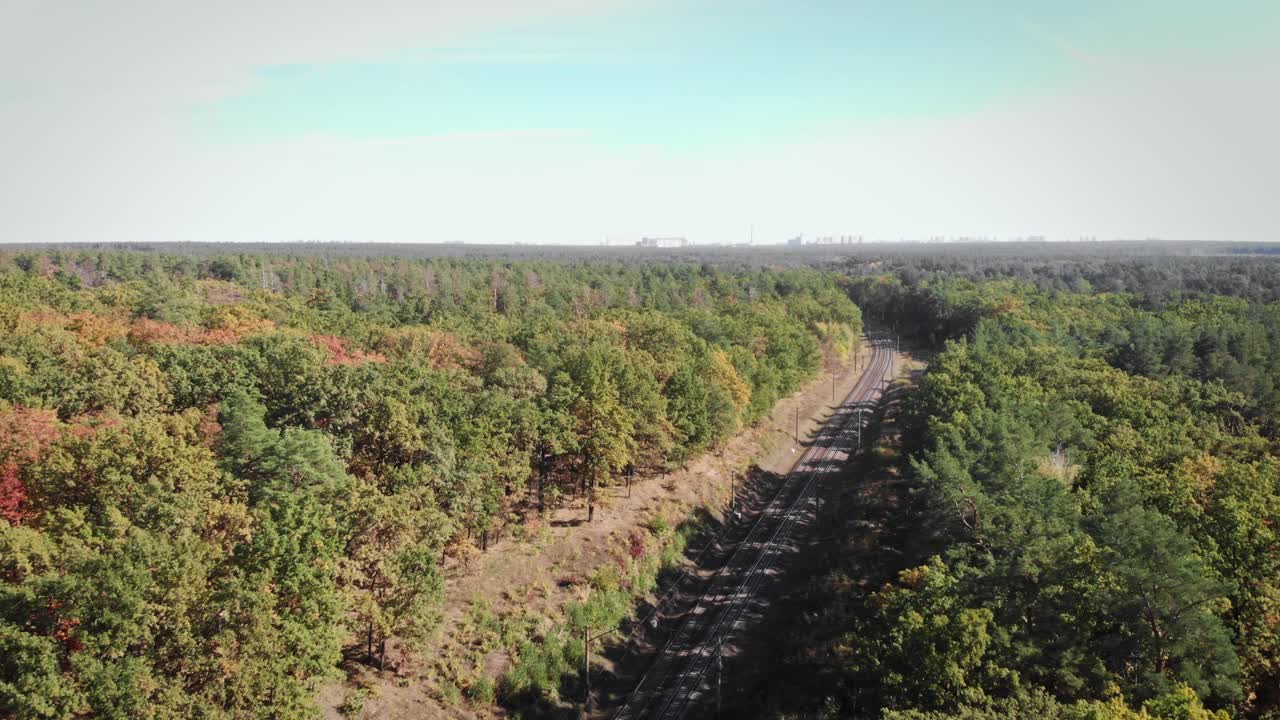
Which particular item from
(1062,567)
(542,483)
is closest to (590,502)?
(542,483)

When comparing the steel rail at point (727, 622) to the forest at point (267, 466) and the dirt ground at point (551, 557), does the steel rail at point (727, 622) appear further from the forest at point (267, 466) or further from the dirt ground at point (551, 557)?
the forest at point (267, 466)

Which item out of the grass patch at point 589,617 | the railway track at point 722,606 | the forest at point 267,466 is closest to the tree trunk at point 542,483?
the forest at point 267,466

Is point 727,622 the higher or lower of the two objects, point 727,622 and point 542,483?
the lower

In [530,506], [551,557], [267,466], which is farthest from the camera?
[530,506]

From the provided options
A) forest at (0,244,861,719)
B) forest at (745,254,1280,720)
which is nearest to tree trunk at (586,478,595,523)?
forest at (0,244,861,719)

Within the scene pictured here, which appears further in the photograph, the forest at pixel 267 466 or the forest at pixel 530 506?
the forest at pixel 530 506

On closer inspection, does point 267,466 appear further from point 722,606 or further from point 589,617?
point 722,606
